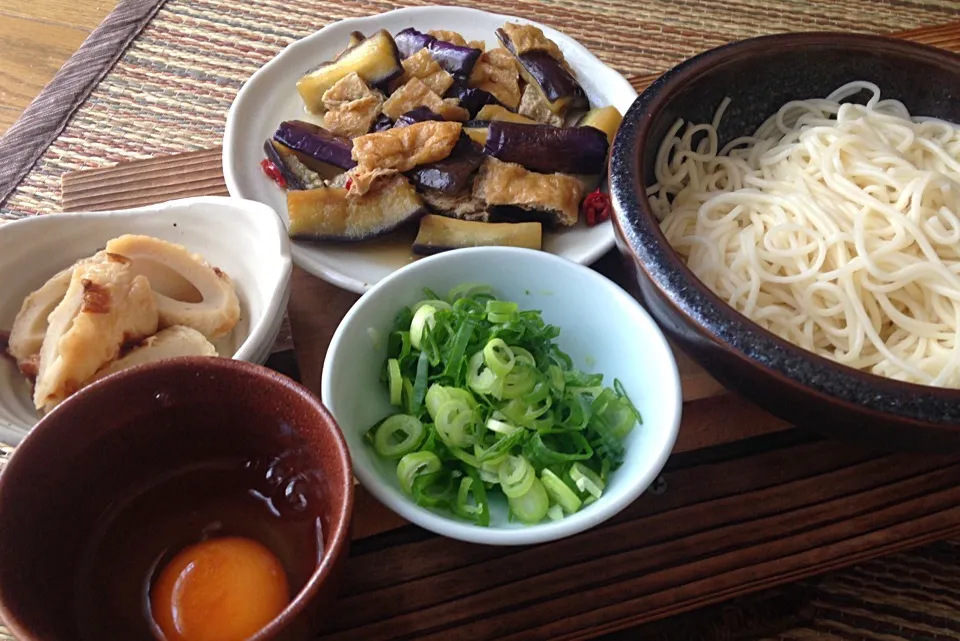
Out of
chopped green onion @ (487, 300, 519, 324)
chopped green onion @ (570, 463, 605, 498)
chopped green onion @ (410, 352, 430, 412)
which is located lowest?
chopped green onion @ (570, 463, 605, 498)

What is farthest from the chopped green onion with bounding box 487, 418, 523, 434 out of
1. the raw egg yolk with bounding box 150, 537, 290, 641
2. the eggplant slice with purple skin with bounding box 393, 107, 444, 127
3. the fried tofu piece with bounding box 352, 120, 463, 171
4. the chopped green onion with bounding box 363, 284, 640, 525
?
the eggplant slice with purple skin with bounding box 393, 107, 444, 127

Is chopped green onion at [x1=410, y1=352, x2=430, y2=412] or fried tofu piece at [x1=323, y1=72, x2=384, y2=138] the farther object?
fried tofu piece at [x1=323, y1=72, x2=384, y2=138]

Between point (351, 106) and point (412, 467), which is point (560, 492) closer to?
point (412, 467)

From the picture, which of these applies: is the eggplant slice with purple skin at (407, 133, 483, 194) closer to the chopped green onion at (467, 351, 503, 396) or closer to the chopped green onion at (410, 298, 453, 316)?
the chopped green onion at (410, 298, 453, 316)

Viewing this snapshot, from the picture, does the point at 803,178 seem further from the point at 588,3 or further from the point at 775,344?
the point at 588,3

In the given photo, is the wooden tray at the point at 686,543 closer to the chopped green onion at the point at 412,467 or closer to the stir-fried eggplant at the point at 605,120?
the chopped green onion at the point at 412,467

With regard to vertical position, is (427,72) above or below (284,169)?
above

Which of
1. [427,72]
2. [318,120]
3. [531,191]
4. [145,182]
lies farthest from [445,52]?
[145,182]
